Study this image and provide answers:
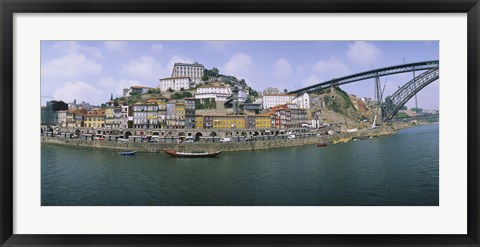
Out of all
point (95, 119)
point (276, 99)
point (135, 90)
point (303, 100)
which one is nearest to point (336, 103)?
point (303, 100)

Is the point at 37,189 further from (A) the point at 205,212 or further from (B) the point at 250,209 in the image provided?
(B) the point at 250,209

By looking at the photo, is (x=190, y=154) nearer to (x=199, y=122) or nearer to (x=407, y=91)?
(x=199, y=122)

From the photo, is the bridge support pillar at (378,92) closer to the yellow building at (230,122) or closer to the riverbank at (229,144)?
the riverbank at (229,144)

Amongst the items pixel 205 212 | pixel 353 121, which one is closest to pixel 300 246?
pixel 205 212

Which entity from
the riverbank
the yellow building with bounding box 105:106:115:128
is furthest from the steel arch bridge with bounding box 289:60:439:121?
the yellow building with bounding box 105:106:115:128

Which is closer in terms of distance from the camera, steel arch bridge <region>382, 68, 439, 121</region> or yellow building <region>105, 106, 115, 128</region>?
steel arch bridge <region>382, 68, 439, 121</region>

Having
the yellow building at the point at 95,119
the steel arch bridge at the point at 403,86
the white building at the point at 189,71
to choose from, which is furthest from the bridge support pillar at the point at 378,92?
the yellow building at the point at 95,119

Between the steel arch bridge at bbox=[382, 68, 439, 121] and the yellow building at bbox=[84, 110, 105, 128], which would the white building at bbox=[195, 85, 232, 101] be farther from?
the steel arch bridge at bbox=[382, 68, 439, 121]
